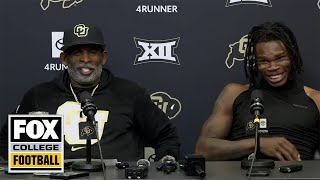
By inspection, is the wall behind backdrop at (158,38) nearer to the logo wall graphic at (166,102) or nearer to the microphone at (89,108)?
the logo wall graphic at (166,102)

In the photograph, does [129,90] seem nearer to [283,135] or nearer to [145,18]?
[145,18]

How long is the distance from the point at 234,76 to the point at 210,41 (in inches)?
8.3

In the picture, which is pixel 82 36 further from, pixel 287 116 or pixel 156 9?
pixel 287 116

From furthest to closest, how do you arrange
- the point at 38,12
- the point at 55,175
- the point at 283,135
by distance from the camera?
the point at 38,12 < the point at 283,135 < the point at 55,175

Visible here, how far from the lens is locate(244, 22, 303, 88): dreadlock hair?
2.87 meters

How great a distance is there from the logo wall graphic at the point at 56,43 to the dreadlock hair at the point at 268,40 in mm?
899

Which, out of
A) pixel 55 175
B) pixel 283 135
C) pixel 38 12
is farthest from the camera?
pixel 38 12

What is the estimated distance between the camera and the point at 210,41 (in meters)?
3.11

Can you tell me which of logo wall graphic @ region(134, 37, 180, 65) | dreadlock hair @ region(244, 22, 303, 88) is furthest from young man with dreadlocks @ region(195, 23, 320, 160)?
logo wall graphic @ region(134, 37, 180, 65)

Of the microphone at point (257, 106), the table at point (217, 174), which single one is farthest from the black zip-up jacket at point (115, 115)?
the microphone at point (257, 106)

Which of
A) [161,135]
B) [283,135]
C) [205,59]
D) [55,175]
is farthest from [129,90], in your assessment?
[55,175]

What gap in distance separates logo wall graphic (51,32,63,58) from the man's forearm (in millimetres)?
830

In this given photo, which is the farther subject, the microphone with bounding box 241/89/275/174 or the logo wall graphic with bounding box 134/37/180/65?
the logo wall graphic with bounding box 134/37/180/65

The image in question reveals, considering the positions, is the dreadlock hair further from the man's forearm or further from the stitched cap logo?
the stitched cap logo
